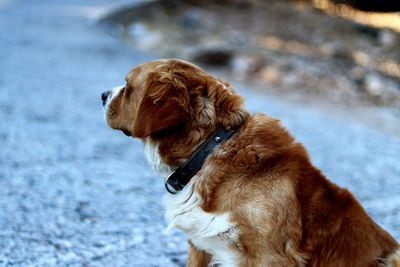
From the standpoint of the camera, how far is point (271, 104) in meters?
11.2

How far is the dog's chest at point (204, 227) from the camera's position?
2.49 meters

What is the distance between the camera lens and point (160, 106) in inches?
105

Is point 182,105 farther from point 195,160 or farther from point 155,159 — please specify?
point 155,159

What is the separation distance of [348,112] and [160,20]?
42.7 feet

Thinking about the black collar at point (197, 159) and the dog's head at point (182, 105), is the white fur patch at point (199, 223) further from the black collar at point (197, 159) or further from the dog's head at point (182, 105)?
the dog's head at point (182, 105)

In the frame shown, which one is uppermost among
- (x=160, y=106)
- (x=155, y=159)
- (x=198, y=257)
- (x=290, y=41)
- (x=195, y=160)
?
(x=160, y=106)

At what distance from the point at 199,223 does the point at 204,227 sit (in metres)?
0.05

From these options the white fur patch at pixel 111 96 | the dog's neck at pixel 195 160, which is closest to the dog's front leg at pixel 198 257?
the dog's neck at pixel 195 160

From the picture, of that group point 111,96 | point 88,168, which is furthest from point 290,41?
point 111,96

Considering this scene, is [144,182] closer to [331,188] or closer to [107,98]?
[107,98]

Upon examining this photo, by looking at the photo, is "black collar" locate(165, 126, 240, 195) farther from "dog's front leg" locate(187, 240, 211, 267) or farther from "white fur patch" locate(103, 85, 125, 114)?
"white fur patch" locate(103, 85, 125, 114)

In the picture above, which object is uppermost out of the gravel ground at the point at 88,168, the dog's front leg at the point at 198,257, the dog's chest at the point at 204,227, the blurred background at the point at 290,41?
the dog's chest at the point at 204,227

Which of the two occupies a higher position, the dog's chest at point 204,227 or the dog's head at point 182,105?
the dog's head at point 182,105

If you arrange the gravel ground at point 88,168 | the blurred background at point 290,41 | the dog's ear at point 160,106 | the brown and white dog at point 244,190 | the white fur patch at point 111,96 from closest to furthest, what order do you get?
the brown and white dog at point 244,190
the dog's ear at point 160,106
the white fur patch at point 111,96
the gravel ground at point 88,168
the blurred background at point 290,41
